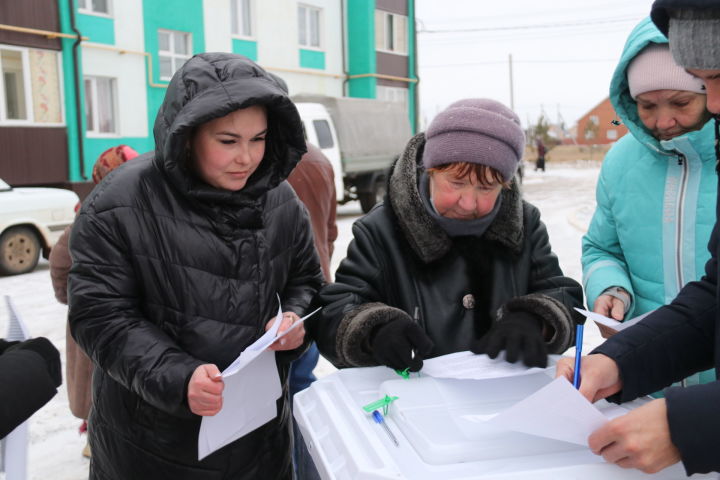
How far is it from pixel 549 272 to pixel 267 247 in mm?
813

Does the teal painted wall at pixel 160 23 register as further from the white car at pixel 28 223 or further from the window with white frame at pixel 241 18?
the white car at pixel 28 223

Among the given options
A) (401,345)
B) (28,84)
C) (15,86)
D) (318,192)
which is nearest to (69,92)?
(28,84)

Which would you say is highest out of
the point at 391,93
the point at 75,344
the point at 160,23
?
the point at 160,23

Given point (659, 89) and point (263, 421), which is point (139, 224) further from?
point (659, 89)

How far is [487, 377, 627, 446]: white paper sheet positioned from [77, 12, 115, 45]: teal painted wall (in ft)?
45.9

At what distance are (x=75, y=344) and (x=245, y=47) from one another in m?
14.7

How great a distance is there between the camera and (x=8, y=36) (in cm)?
1181

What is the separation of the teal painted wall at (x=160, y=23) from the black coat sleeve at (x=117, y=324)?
43.1 ft

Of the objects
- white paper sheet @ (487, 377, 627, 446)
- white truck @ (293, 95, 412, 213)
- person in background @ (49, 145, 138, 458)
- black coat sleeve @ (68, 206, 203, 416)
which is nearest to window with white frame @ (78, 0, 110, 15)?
white truck @ (293, 95, 412, 213)

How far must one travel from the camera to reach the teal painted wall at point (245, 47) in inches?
643

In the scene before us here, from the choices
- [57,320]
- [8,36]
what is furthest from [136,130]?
[57,320]

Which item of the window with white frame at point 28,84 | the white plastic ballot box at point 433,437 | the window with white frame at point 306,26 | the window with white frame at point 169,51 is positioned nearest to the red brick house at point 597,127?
the window with white frame at point 306,26

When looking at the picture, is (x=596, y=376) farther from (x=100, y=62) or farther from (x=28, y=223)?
(x=100, y=62)

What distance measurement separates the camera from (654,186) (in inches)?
78.5
